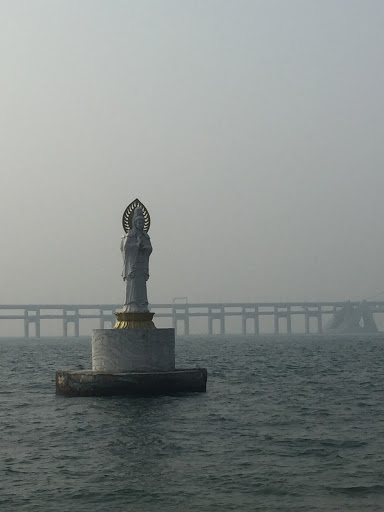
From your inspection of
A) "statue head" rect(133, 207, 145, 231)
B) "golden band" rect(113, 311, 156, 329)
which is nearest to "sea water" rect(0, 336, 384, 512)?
"golden band" rect(113, 311, 156, 329)

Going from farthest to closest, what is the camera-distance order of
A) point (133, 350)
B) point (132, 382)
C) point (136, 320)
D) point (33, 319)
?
point (33, 319) → point (136, 320) → point (133, 350) → point (132, 382)

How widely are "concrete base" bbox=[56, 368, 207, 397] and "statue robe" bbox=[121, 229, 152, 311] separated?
7.63ft

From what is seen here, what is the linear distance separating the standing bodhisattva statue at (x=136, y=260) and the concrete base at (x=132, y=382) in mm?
2314

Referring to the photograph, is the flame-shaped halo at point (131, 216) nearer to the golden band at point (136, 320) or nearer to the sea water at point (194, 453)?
the golden band at point (136, 320)

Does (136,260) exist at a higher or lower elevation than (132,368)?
higher

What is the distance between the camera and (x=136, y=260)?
2775 cm

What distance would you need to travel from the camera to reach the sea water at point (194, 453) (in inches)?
530

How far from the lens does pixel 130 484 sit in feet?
47.9

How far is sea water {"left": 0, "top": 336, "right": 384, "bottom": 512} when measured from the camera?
44.2 feet

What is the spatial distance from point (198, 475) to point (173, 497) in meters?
1.63

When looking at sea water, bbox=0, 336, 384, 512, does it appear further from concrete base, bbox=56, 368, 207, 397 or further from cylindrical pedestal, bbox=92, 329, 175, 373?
cylindrical pedestal, bbox=92, 329, 175, 373

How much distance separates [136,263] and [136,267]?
125 millimetres

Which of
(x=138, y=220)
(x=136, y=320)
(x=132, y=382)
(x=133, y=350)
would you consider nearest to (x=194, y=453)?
(x=132, y=382)

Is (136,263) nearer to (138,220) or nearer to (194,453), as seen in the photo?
(138,220)
